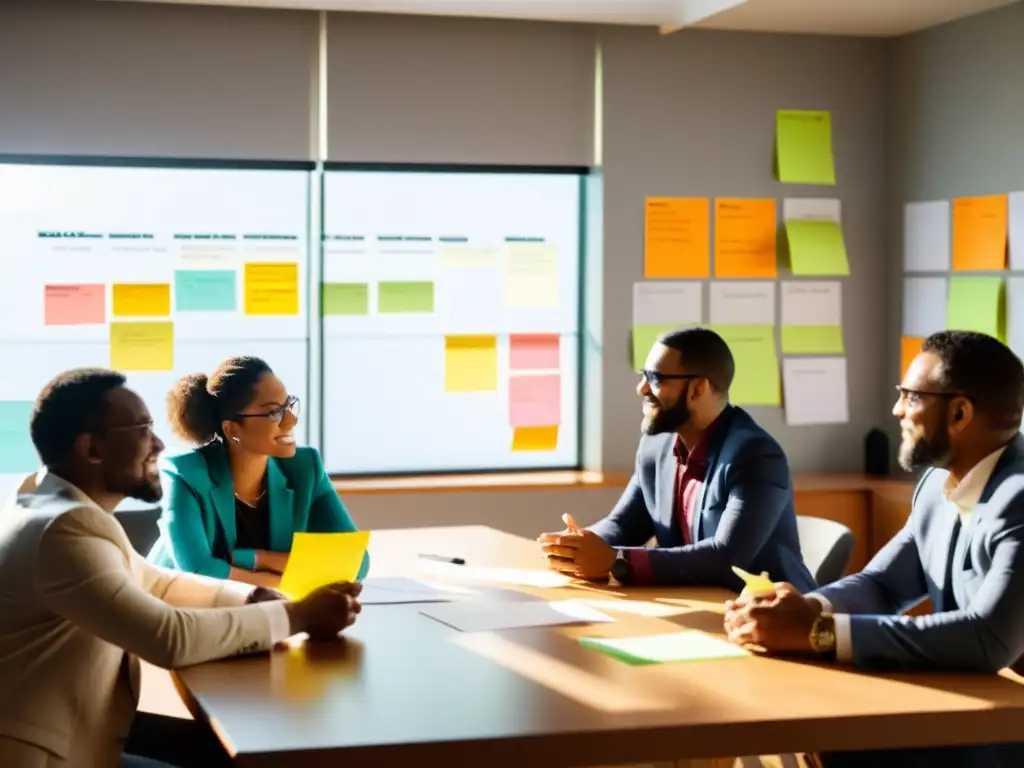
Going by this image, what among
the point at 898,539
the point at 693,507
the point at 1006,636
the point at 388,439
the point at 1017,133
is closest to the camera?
the point at 1006,636

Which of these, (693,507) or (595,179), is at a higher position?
(595,179)

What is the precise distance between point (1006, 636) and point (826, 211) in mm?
3095

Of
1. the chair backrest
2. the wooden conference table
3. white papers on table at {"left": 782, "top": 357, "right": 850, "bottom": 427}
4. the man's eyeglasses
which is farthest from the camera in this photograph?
white papers on table at {"left": 782, "top": 357, "right": 850, "bottom": 427}

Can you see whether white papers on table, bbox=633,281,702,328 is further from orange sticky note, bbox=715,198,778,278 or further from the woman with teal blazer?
the woman with teal blazer

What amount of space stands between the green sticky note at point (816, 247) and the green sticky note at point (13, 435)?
2.65 meters

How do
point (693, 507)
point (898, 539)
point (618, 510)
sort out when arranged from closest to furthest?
point (898, 539) < point (693, 507) < point (618, 510)

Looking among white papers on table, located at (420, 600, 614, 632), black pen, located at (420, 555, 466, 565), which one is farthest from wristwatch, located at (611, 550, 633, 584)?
black pen, located at (420, 555, 466, 565)

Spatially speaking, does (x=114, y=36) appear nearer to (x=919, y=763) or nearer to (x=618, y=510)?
(x=618, y=510)

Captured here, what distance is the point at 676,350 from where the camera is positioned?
11.2 feet

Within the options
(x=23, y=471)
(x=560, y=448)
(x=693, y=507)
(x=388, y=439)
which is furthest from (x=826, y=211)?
(x=23, y=471)

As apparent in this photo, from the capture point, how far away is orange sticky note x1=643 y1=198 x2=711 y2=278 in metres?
4.93

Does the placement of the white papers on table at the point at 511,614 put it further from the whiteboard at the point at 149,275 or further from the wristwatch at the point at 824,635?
the whiteboard at the point at 149,275

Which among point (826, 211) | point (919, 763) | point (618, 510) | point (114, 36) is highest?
point (114, 36)

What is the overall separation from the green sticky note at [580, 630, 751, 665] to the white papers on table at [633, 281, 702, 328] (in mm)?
2508
